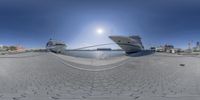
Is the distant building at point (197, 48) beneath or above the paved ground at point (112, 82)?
above

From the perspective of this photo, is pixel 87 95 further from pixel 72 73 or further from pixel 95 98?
pixel 72 73

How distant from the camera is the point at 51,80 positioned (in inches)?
92.1

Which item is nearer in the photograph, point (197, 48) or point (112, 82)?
point (197, 48)

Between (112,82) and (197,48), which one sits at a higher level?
(197,48)

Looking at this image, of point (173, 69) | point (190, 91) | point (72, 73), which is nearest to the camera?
point (190, 91)

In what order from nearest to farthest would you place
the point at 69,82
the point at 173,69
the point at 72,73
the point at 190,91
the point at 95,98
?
the point at 95,98, the point at 190,91, the point at 69,82, the point at 72,73, the point at 173,69

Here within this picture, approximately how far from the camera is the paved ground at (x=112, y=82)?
1.82 m

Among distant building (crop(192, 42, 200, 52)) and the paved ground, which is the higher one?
distant building (crop(192, 42, 200, 52))

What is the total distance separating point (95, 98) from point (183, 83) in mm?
1271

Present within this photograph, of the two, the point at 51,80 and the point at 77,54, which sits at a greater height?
the point at 77,54

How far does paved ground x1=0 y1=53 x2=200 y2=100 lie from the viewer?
1816 millimetres

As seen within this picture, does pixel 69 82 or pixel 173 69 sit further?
pixel 173 69

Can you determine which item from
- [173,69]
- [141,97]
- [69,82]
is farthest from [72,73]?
[173,69]

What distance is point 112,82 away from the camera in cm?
227
